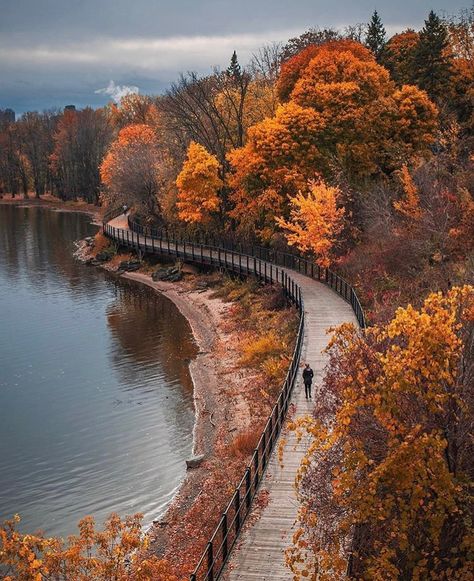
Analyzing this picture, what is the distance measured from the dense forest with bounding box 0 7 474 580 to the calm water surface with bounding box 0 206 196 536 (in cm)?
783

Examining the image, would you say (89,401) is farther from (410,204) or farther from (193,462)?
(410,204)

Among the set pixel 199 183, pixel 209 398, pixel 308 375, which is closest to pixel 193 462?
pixel 308 375

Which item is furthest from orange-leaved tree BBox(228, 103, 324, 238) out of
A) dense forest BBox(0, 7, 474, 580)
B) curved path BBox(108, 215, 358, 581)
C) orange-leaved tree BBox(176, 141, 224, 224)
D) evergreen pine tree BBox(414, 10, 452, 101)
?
curved path BBox(108, 215, 358, 581)

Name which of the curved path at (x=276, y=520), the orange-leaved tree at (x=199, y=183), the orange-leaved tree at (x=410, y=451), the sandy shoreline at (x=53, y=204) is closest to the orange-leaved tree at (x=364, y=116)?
the orange-leaved tree at (x=199, y=183)

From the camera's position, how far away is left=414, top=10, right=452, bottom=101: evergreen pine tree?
2133 inches

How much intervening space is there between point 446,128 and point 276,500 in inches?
1626

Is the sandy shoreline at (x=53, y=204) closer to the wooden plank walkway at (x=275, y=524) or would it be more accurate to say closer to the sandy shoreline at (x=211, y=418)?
the sandy shoreline at (x=211, y=418)

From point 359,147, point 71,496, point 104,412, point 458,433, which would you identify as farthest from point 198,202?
point 458,433

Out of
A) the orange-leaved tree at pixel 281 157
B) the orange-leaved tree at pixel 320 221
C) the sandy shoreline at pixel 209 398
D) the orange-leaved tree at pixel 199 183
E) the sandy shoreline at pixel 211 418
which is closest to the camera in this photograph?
the sandy shoreline at pixel 211 418

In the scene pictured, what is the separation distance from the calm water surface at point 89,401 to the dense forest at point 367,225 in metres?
7.83

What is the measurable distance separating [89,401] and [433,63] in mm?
41059

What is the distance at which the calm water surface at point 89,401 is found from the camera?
2372cm

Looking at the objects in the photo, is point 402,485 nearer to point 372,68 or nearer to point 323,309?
point 323,309

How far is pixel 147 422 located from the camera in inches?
1168
